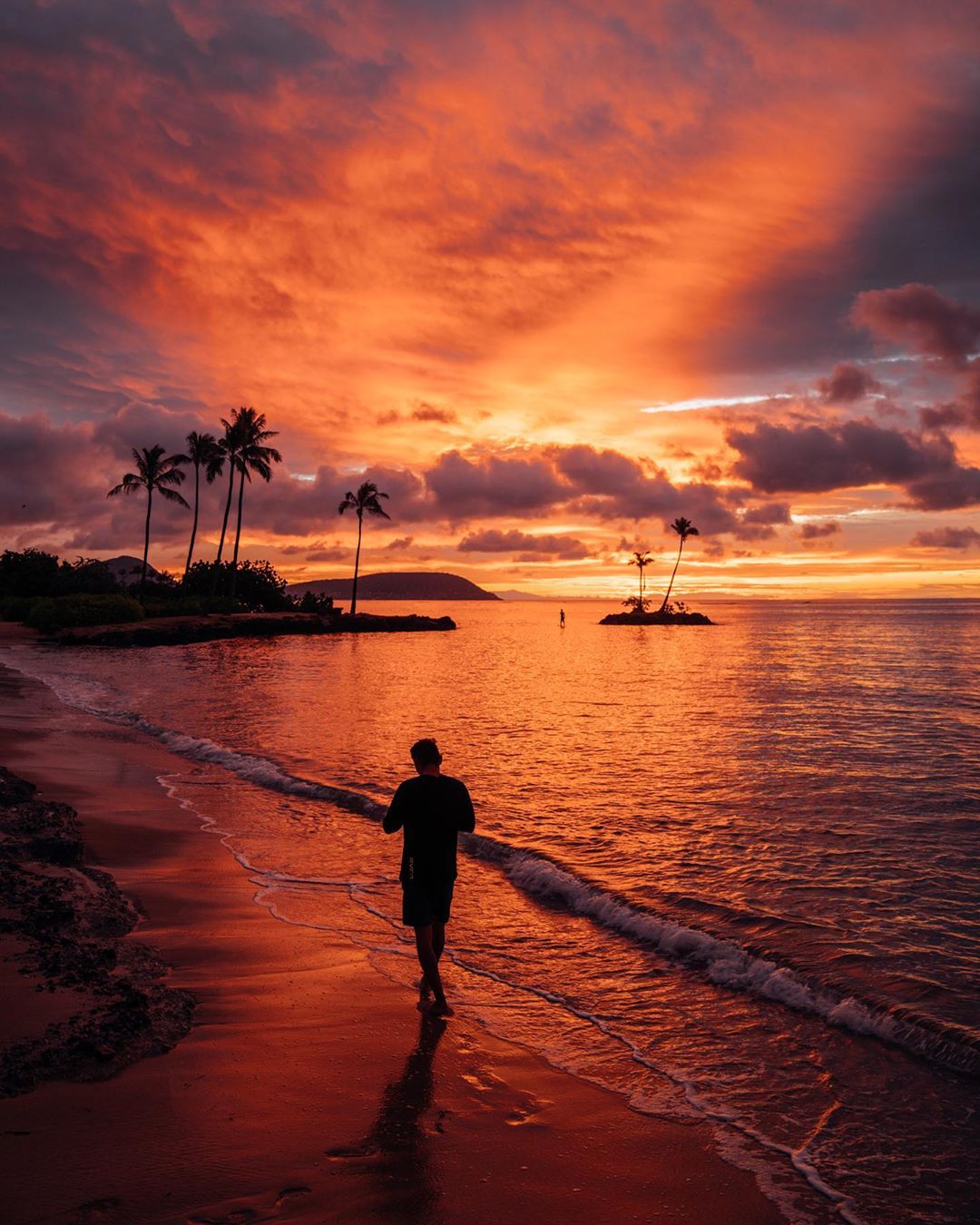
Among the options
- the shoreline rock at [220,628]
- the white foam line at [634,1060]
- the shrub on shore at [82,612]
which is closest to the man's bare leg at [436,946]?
the white foam line at [634,1060]

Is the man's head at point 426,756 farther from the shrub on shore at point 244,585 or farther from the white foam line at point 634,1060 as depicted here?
the shrub on shore at point 244,585

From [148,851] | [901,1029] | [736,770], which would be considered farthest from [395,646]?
[901,1029]

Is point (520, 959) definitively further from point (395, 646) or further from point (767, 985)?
point (395, 646)

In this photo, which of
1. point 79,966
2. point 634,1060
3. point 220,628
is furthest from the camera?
point 220,628

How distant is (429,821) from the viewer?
6.64m

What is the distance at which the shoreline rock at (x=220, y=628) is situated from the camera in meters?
59.8

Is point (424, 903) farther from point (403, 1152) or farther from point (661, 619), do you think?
point (661, 619)

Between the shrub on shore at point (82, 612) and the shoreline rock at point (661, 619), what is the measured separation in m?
96.0

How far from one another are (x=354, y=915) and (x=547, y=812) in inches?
240

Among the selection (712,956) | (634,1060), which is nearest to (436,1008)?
(634,1060)

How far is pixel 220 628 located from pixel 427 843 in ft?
218

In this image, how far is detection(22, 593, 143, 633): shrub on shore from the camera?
64688 mm

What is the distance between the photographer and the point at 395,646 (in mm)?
70625

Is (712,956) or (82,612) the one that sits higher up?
(82,612)
